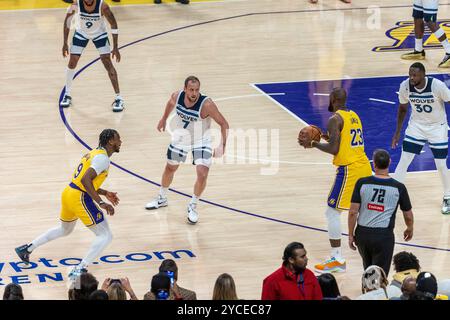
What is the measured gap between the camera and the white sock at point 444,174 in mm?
14477

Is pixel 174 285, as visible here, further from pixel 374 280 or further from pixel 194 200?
pixel 194 200

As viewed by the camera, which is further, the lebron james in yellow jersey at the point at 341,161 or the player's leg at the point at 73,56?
A: the player's leg at the point at 73,56

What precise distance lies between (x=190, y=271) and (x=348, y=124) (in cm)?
258

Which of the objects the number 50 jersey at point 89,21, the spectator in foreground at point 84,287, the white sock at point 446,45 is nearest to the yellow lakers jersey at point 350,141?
the spectator in foreground at point 84,287

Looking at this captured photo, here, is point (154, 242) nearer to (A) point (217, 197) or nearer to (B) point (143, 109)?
(A) point (217, 197)

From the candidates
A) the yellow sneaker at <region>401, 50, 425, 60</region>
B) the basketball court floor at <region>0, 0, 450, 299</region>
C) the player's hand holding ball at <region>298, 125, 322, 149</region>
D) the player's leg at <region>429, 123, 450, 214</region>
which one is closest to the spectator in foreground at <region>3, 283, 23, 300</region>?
the basketball court floor at <region>0, 0, 450, 299</region>

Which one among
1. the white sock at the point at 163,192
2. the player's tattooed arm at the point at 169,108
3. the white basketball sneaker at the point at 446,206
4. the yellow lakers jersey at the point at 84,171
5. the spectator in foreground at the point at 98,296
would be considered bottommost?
the spectator in foreground at the point at 98,296

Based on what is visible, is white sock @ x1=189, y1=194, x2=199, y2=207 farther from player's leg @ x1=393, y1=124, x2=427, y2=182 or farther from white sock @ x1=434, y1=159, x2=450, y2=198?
white sock @ x1=434, y1=159, x2=450, y2=198

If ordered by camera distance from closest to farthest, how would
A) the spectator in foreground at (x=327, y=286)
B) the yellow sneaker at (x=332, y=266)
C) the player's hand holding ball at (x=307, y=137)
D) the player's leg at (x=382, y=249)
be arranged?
the spectator in foreground at (x=327, y=286), the player's leg at (x=382, y=249), the player's hand holding ball at (x=307, y=137), the yellow sneaker at (x=332, y=266)

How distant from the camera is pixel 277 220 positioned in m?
14.3

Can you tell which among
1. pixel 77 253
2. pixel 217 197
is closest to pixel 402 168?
pixel 217 197

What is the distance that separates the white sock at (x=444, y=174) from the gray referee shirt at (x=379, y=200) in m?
3.39

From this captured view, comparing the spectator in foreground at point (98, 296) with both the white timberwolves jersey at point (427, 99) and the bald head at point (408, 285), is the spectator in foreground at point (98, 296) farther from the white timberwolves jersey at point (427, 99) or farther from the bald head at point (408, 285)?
the white timberwolves jersey at point (427, 99)

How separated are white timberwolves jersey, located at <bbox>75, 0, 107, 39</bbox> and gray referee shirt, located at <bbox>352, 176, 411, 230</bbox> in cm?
842
